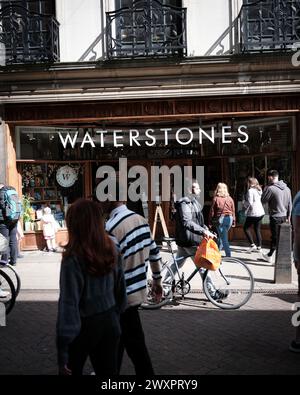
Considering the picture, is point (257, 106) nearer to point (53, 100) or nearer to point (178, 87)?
point (178, 87)

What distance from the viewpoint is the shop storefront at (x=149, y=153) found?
38.4ft

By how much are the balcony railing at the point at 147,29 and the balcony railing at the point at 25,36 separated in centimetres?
138

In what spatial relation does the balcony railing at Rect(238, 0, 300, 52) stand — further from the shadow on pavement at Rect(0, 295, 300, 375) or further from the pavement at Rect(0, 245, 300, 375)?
the shadow on pavement at Rect(0, 295, 300, 375)

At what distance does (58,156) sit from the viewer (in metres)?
12.4

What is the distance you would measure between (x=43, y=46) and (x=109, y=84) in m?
1.81

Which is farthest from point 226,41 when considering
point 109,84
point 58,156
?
point 58,156

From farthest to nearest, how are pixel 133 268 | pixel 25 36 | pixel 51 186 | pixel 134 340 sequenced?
pixel 51 186, pixel 25 36, pixel 133 268, pixel 134 340

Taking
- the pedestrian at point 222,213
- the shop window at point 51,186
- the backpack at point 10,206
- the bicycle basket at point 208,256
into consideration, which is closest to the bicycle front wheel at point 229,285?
the bicycle basket at point 208,256

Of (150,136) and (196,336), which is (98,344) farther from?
(150,136)

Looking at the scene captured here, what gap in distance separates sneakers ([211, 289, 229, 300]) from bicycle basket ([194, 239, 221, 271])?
60 centimetres

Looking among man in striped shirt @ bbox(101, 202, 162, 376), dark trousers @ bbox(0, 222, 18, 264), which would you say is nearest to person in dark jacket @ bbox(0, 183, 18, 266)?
dark trousers @ bbox(0, 222, 18, 264)

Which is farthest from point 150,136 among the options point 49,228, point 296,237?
point 296,237

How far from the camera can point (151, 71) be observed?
1052 centimetres

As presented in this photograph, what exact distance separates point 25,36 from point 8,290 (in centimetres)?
669
